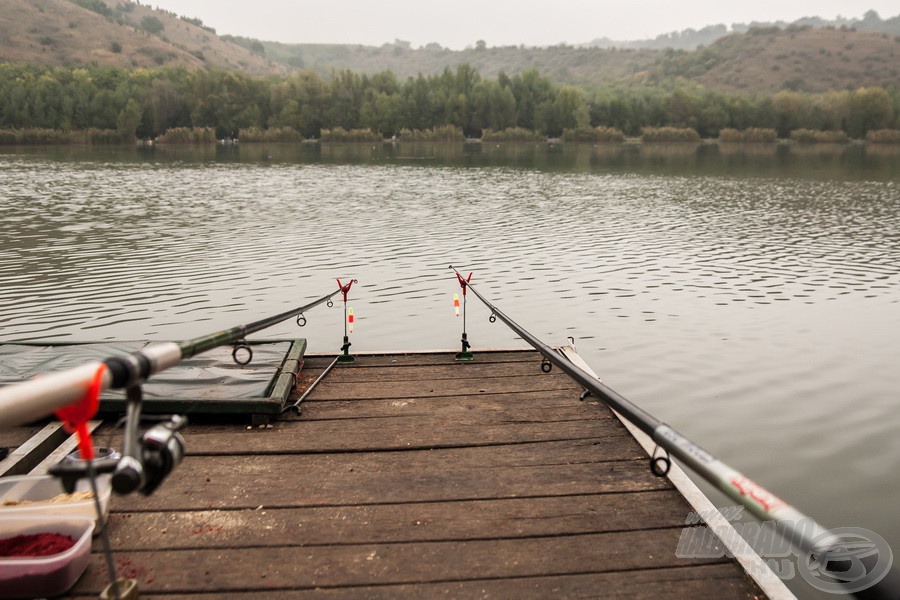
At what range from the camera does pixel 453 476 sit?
5.38 metres

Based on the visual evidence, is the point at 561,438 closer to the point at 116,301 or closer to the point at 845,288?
the point at 116,301

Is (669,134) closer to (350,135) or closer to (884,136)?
(884,136)

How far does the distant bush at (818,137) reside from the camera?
11850 cm

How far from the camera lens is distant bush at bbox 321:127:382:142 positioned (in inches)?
5000

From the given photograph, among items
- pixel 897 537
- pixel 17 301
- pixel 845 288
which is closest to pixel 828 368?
pixel 897 537

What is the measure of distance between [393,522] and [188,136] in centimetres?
12304

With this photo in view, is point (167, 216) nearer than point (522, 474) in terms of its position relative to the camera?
No

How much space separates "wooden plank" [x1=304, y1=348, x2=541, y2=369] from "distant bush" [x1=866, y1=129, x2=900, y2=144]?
459ft

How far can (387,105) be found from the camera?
454ft

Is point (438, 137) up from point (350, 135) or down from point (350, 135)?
down

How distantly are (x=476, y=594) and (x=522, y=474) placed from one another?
162 centimetres

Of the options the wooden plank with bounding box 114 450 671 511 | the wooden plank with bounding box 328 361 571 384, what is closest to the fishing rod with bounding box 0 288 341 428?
the wooden plank with bounding box 114 450 671 511

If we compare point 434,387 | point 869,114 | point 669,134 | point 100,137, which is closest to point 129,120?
point 100,137

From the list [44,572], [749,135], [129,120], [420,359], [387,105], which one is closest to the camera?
[44,572]
